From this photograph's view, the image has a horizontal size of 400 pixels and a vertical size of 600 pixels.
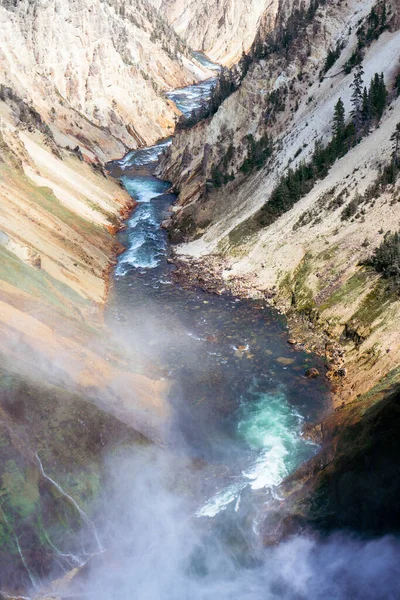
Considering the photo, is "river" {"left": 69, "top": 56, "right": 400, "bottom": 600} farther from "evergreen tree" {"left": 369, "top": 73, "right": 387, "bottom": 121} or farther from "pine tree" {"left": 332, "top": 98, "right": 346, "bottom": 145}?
"evergreen tree" {"left": 369, "top": 73, "right": 387, "bottom": 121}

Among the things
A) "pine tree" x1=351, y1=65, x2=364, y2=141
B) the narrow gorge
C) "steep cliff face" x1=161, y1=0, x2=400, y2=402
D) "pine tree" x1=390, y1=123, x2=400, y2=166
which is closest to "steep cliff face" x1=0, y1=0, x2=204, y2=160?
the narrow gorge

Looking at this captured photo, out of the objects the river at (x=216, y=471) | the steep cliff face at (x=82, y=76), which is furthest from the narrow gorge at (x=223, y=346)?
the steep cliff face at (x=82, y=76)

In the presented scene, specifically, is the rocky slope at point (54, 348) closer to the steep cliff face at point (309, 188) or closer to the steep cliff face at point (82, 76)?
the steep cliff face at point (82, 76)

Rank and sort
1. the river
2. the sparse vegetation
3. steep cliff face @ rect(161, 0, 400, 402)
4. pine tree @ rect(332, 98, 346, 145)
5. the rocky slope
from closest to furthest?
the river < the rocky slope < the sparse vegetation < steep cliff face @ rect(161, 0, 400, 402) < pine tree @ rect(332, 98, 346, 145)

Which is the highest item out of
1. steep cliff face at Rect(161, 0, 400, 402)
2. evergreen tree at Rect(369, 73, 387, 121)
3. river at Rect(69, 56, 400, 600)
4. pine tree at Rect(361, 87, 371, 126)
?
evergreen tree at Rect(369, 73, 387, 121)

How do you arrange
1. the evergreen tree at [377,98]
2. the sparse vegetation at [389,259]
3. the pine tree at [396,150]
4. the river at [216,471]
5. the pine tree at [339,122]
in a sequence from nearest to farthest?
1. the river at [216,471]
2. the sparse vegetation at [389,259]
3. the pine tree at [396,150]
4. the evergreen tree at [377,98]
5. the pine tree at [339,122]

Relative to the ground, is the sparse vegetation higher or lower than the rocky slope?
higher

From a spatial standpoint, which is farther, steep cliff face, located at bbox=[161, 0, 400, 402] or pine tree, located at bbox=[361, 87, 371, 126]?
pine tree, located at bbox=[361, 87, 371, 126]

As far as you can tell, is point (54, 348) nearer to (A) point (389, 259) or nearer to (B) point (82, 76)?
(A) point (389, 259)

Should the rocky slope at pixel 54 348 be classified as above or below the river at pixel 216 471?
below
